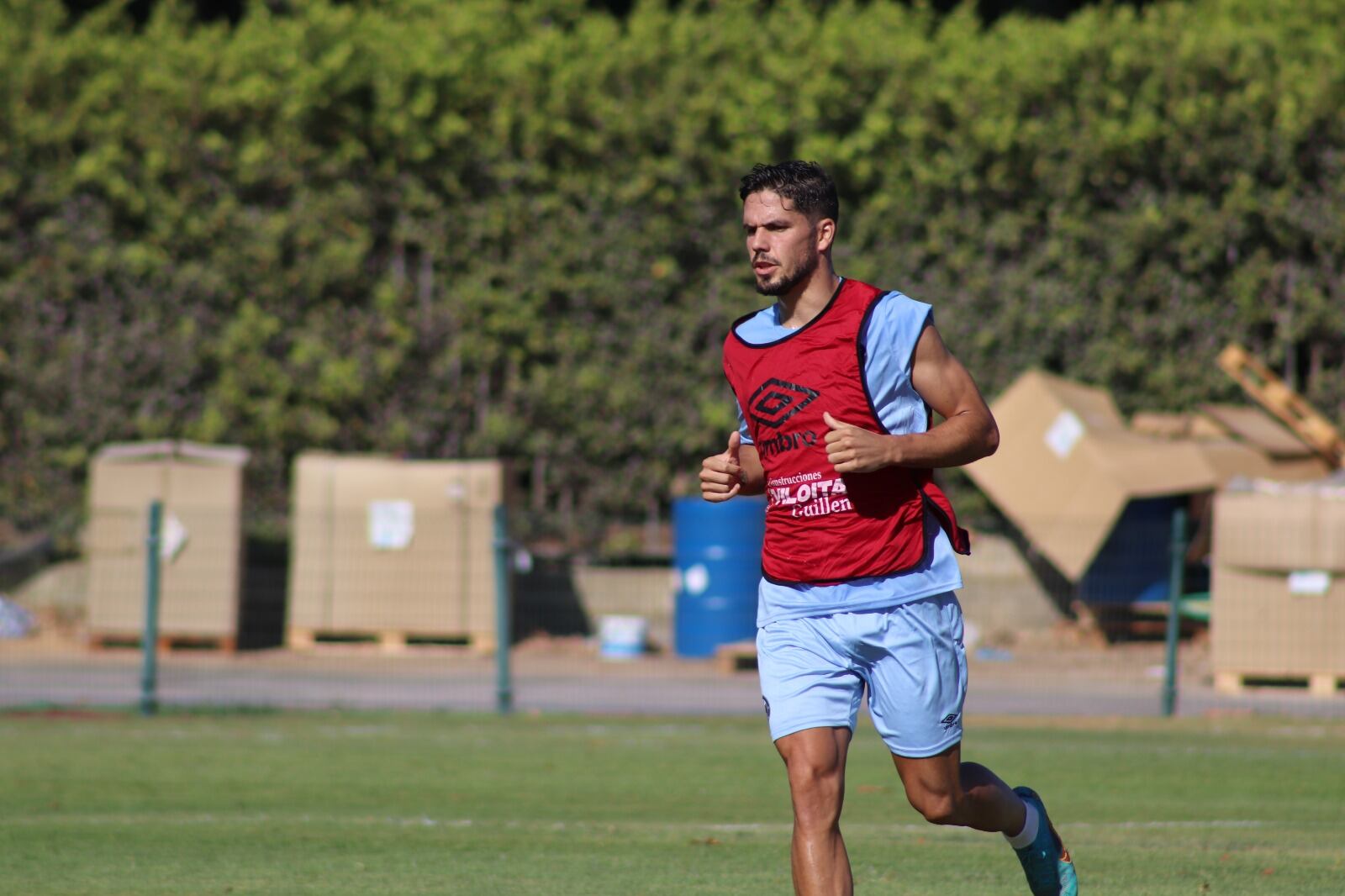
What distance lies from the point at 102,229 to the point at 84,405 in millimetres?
1646

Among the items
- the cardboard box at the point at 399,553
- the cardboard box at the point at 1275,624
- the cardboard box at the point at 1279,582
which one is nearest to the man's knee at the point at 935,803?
the cardboard box at the point at 1279,582

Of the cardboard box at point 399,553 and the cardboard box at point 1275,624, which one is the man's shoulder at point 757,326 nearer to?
the cardboard box at point 1275,624

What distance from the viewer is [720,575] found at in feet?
50.6

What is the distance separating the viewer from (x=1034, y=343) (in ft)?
55.5

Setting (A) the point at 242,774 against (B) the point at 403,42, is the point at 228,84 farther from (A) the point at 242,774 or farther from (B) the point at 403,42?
(A) the point at 242,774

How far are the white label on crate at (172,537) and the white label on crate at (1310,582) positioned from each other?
8.77m

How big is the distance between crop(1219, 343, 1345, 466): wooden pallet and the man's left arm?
11.7 metres

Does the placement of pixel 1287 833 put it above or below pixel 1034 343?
below

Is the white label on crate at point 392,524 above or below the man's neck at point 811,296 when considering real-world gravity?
below

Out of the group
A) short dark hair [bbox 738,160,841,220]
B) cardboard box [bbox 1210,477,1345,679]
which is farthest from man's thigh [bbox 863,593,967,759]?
cardboard box [bbox 1210,477,1345,679]

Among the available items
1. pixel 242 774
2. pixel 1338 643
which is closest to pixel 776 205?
pixel 242 774

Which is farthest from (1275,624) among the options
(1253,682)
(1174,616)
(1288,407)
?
(1288,407)

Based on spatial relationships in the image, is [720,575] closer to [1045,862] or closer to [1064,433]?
[1064,433]

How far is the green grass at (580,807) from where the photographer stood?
6.50 m
